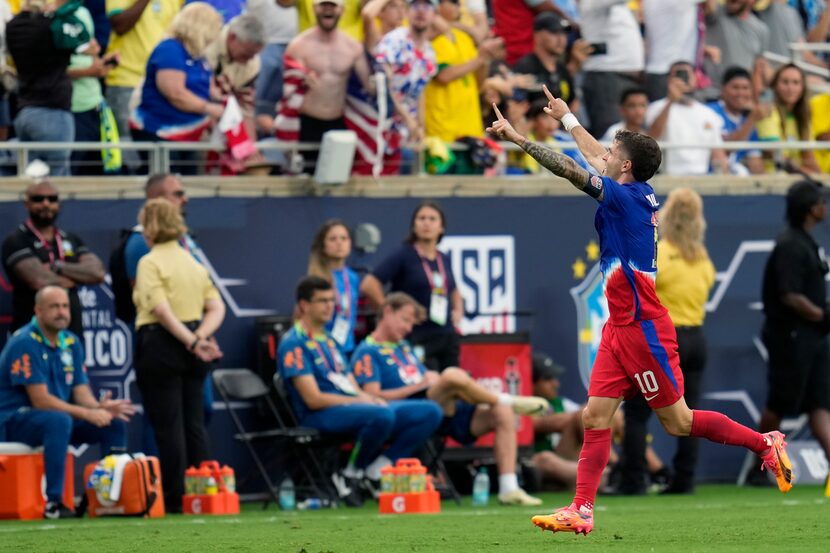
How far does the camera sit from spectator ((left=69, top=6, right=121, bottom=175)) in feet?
49.2

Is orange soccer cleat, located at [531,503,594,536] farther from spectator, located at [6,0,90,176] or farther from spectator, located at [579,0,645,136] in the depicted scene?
spectator, located at [579,0,645,136]

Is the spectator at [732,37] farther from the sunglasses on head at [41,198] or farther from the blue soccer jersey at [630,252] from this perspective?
the blue soccer jersey at [630,252]

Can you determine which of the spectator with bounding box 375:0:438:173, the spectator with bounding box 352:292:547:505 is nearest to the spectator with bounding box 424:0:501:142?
the spectator with bounding box 375:0:438:173

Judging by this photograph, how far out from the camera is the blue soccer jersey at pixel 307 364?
1427cm

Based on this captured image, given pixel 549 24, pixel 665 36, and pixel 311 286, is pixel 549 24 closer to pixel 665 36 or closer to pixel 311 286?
pixel 665 36

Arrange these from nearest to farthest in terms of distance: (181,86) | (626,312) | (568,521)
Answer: (568,521) → (626,312) → (181,86)

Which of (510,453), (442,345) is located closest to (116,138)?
(442,345)

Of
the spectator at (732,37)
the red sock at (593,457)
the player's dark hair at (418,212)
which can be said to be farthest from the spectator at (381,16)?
the red sock at (593,457)

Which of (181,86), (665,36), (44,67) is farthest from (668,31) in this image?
(44,67)

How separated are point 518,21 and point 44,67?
17.4 feet

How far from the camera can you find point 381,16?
16.5 metres

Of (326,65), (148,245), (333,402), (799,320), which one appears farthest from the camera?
(799,320)

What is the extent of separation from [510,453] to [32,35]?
5.19 meters

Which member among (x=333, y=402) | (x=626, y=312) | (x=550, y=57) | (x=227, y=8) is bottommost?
(x=333, y=402)
